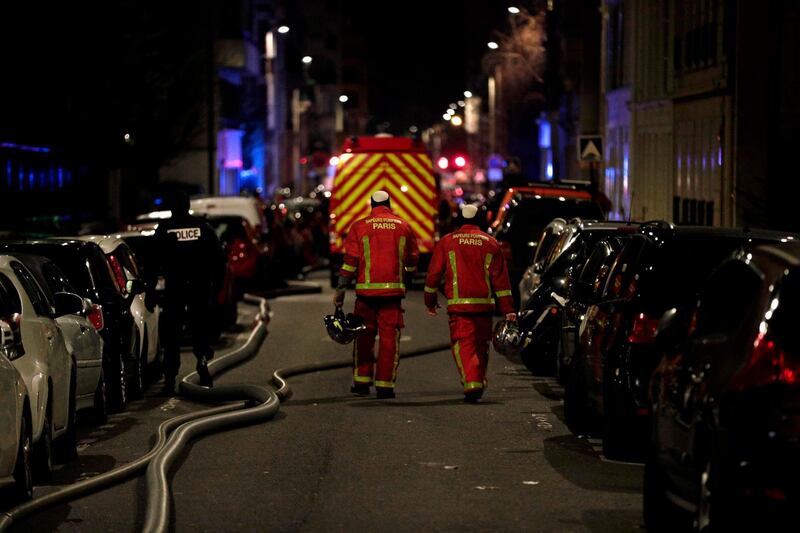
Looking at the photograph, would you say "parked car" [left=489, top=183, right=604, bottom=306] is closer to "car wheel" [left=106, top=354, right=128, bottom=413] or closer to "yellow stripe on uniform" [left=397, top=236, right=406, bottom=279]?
"yellow stripe on uniform" [left=397, top=236, right=406, bottom=279]

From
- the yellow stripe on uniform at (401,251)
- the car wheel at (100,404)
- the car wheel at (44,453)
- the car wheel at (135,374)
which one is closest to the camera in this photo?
the car wheel at (44,453)

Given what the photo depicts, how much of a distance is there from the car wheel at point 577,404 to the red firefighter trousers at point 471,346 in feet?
6.02

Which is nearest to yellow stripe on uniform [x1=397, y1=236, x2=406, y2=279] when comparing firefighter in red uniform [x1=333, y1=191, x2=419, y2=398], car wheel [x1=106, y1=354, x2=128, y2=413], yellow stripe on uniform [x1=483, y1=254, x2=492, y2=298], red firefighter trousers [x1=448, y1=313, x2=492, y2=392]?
firefighter in red uniform [x1=333, y1=191, x2=419, y2=398]

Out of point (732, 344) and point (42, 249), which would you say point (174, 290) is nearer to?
point (42, 249)

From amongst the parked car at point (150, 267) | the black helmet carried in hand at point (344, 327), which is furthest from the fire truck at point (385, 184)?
the black helmet carried in hand at point (344, 327)

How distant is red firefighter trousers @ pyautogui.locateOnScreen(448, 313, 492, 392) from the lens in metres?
14.5

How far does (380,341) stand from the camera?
49.2ft

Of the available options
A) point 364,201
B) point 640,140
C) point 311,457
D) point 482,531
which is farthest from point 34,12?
point 482,531

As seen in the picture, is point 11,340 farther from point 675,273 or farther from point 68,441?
point 675,273

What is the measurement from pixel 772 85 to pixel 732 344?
23791mm

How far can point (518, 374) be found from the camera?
17562mm

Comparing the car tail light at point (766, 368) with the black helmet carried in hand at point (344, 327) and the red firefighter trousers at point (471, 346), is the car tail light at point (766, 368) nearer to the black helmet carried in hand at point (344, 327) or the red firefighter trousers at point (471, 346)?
the red firefighter trousers at point (471, 346)

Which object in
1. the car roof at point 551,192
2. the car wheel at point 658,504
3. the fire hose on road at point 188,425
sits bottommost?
the fire hose on road at point 188,425

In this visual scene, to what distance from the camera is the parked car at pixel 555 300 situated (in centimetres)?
1605
